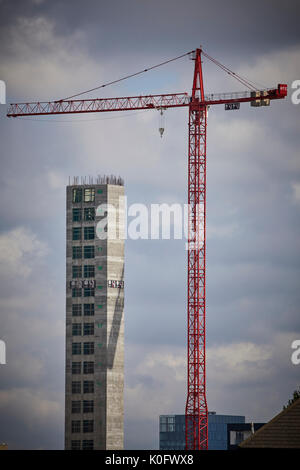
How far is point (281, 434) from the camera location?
116062 millimetres

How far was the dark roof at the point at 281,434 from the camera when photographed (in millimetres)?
115438

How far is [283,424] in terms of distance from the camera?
11669cm

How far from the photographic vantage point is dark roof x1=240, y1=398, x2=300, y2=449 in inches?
4545
